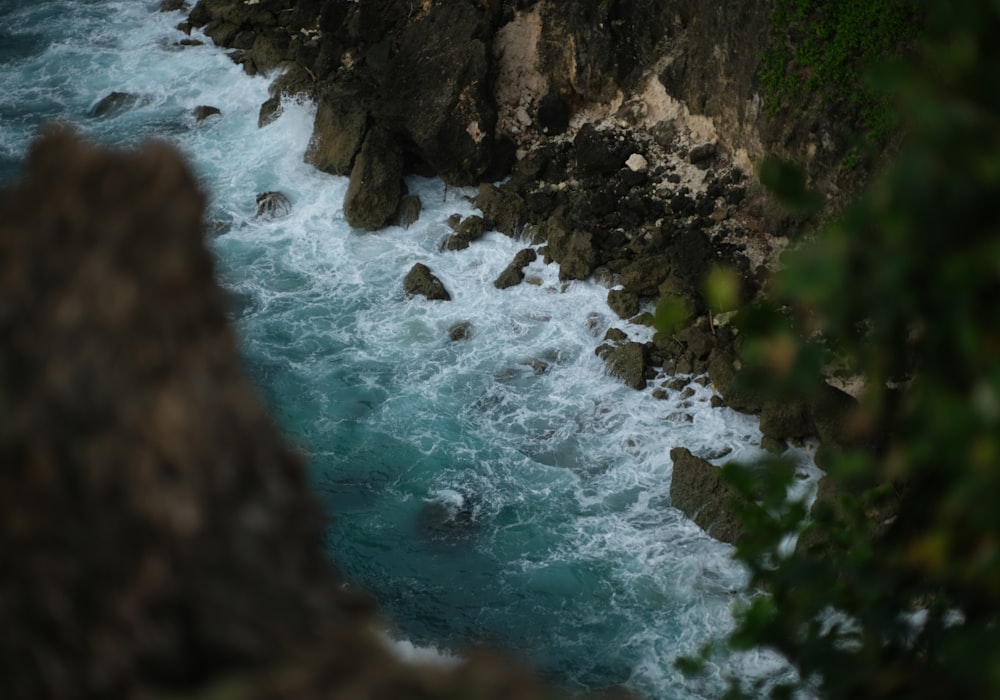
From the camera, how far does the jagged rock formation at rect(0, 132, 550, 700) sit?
10.8 feet

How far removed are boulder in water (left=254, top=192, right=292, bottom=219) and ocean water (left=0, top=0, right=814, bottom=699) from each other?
24 cm

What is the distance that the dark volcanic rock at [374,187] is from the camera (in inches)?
806

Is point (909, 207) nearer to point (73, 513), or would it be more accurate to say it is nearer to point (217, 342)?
point (217, 342)

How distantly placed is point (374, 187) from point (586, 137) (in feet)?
13.2

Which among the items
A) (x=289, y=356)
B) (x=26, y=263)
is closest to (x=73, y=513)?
(x=26, y=263)

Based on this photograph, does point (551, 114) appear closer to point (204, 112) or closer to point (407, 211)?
point (407, 211)

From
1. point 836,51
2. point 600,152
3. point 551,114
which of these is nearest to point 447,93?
point 551,114

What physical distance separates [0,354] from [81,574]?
2.48ft

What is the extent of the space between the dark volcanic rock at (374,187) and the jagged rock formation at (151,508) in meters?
17.0

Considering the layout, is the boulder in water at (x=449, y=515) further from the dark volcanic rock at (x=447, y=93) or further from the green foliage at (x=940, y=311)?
the green foliage at (x=940, y=311)

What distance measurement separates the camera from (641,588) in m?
14.0

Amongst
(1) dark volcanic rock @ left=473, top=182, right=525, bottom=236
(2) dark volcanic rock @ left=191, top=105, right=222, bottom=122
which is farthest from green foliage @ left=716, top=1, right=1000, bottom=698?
(2) dark volcanic rock @ left=191, top=105, right=222, bottom=122

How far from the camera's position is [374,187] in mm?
20531

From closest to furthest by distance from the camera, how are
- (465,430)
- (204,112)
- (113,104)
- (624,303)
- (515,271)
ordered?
(465,430) → (624,303) → (515,271) → (204,112) → (113,104)
